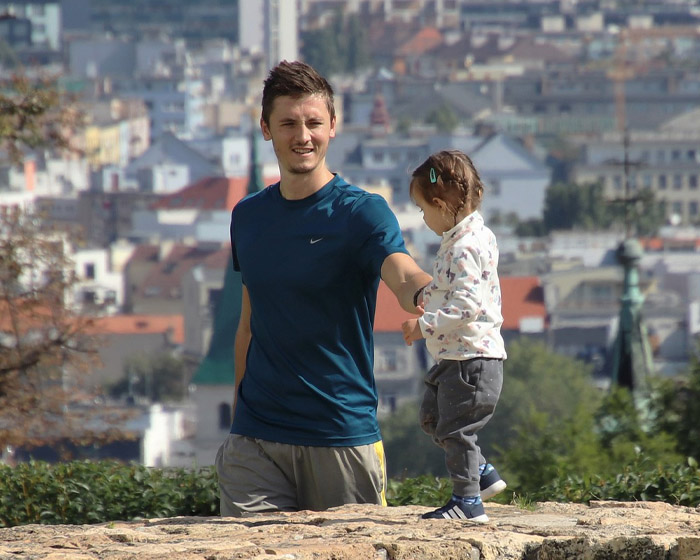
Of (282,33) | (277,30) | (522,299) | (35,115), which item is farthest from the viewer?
(277,30)

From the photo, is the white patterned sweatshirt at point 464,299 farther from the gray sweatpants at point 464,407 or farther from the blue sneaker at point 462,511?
the blue sneaker at point 462,511

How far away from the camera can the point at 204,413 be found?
136ft

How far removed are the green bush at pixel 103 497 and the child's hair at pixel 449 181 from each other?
1401 mm

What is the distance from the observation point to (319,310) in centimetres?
352

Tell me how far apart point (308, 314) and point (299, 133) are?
1.18 ft

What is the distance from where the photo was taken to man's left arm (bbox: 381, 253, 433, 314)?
136 inches

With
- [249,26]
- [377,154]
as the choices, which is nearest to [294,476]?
[377,154]

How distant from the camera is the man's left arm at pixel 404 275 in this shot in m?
3.45

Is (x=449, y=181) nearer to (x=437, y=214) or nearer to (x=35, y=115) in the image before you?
(x=437, y=214)

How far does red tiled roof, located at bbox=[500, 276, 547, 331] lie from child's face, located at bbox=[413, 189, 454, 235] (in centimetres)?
5797

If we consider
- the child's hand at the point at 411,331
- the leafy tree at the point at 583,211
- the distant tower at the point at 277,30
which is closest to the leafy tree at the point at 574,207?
the leafy tree at the point at 583,211

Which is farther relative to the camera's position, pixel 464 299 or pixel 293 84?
pixel 293 84

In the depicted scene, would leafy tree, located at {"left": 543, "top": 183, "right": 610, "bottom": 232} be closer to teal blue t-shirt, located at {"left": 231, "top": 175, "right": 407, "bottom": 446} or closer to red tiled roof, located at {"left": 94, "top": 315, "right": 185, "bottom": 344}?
red tiled roof, located at {"left": 94, "top": 315, "right": 185, "bottom": 344}

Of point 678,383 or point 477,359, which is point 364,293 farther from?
point 678,383
